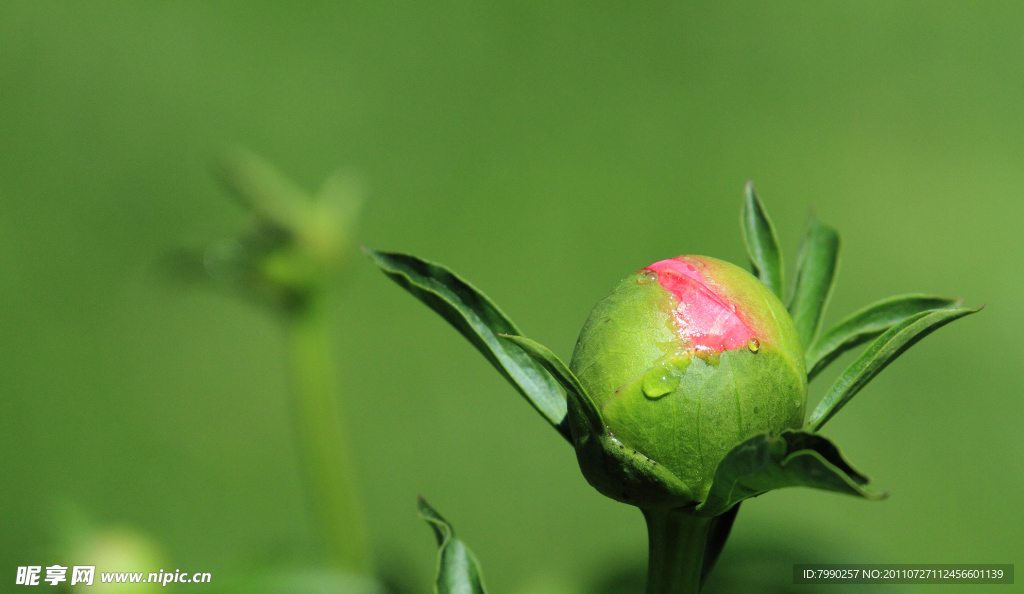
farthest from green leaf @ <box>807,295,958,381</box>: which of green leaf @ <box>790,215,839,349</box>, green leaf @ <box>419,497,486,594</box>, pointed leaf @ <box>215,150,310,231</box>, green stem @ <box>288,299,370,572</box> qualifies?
pointed leaf @ <box>215,150,310,231</box>

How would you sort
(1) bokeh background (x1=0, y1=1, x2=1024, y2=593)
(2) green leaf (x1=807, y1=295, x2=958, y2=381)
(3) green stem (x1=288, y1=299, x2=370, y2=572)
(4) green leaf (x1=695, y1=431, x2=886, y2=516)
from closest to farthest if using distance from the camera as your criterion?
(4) green leaf (x1=695, y1=431, x2=886, y2=516)
(2) green leaf (x1=807, y1=295, x2=958, y2=381)
(3) green stem (x1=288, y1=299, x2=370, y2=572)
(1) bokeh background (x1=0, y1=1, x2=1024, y2=593)

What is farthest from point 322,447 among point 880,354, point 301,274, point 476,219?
point 476,219

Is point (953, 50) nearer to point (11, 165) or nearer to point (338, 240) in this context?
point (338, 240)

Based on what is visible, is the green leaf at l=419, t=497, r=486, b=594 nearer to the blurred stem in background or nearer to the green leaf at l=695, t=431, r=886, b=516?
the green leaf at l=695, t=431, r=886, b=516

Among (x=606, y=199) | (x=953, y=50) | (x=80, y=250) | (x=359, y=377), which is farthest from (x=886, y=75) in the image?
(x=80, y=250)

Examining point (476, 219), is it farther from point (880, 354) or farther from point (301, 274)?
point (880, 354)
